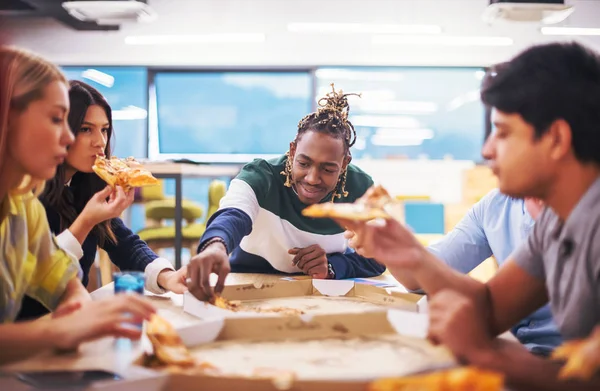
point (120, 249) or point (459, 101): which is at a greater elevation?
point (459, 101)

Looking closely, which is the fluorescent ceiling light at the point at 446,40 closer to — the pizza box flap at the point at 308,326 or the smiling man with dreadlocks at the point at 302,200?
the smiling man with dreadlocks at the point at 302,200

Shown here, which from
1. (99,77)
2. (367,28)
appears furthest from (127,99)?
(367,28)

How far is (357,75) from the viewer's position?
281 inches

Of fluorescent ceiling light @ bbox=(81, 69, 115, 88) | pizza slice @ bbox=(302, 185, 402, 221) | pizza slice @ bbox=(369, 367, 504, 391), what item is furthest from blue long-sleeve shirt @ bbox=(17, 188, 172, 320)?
fluorescent ceiling light @ bbox=(81, 69, 115, 88)

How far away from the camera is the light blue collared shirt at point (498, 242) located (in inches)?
54.1

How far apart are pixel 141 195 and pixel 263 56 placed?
256 cm

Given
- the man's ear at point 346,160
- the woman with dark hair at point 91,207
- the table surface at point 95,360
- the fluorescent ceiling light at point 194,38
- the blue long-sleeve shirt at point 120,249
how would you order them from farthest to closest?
the fluorescent ceiling light at point 194,38 < the man's ear at point 346,160 < the blue long-sleeve shirt at point 120,249 < the woman with dark hair at point 91,207 < the table surface at point 95,360

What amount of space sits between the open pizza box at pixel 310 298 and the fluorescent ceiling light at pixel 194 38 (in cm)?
570

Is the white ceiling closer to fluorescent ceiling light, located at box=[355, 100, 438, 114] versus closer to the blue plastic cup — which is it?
fluorescent ceiling light, located at box=[355, 100, 438, 114]

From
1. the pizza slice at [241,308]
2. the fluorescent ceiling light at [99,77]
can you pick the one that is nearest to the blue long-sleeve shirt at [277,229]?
the pizza slice at [241,308]

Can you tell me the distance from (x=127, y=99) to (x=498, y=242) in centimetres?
658

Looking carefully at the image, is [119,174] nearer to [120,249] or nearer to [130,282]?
[120,249]

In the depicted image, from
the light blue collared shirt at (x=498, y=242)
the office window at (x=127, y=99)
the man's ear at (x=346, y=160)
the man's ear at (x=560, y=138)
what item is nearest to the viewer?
the man's ear at (x=560, y=138)

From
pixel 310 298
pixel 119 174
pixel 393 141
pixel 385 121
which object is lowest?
pixel 310 298
